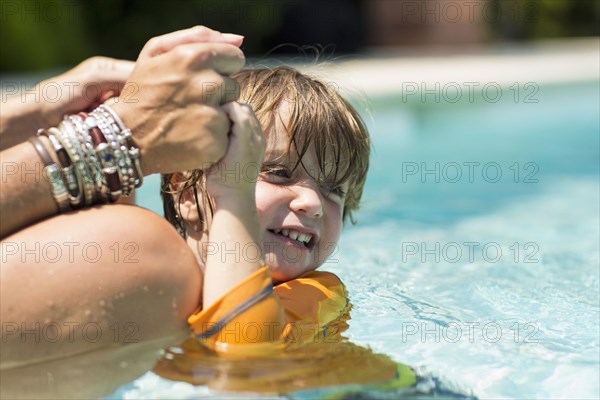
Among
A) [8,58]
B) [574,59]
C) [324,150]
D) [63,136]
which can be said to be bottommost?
[574,59]

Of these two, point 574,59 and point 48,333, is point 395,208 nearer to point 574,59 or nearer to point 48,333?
point 48,333

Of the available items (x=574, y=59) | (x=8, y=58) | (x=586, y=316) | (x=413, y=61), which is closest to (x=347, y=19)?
(x=413, y=61)

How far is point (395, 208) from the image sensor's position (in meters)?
5.50

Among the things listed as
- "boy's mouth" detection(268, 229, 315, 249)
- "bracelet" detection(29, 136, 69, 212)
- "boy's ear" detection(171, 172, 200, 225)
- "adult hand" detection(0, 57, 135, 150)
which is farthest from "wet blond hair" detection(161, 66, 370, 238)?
"bracelet" detection(29, 136, 69, 212)

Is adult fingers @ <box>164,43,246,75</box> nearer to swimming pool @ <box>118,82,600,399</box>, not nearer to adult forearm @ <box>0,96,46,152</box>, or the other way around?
adult forearm @ <box>0,96,46,152</box>

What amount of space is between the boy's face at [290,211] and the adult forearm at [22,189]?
70cm

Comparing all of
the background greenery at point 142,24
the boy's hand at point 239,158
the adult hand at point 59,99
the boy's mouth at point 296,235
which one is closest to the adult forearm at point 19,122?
the adult hand at point 59,99

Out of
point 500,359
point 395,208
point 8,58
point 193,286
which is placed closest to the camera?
Result: point 193,286

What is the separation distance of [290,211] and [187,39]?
62 cm

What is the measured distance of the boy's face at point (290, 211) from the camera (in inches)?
93.8

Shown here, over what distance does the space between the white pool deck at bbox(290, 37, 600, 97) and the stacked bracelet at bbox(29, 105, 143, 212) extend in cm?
734

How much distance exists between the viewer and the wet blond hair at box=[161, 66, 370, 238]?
249cm

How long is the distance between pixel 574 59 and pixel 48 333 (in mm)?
12726

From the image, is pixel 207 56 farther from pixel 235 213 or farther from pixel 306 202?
pixel 306 202
